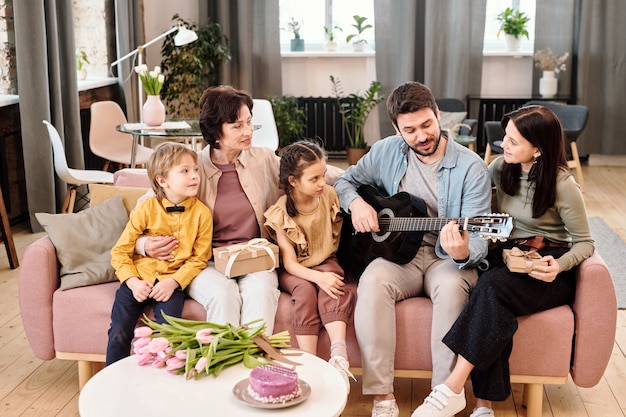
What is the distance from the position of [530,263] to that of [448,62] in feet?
17.3

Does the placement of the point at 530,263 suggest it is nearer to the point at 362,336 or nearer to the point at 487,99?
the point at 362,336

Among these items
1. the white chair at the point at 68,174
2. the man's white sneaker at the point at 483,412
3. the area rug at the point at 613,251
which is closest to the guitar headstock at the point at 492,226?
the man's white sneaker at the point at 483,412

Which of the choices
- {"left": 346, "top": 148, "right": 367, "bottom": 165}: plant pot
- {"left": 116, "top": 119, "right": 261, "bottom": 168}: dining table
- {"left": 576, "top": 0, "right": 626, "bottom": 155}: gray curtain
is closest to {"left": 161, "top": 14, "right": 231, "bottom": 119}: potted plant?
{"left": 346, "top": 148, "right": 367, "bottom": 165}: plant pot

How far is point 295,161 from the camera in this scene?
285 cm

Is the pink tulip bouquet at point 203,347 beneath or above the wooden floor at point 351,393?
above

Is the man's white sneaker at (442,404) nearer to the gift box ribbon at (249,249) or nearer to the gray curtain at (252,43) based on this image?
the gift box ribbon at (249,249)

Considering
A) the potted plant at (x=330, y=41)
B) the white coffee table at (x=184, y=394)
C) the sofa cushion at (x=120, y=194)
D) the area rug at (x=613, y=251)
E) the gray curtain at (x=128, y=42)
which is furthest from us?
the potted plant at (x=330, y=41)

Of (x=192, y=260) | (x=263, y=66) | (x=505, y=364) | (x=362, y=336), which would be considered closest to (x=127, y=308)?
(x=192, y=260)

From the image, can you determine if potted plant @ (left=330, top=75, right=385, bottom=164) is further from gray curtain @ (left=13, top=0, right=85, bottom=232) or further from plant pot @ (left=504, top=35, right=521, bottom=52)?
gray curtain @ (left=13, top=0, right=85, bottom=232)

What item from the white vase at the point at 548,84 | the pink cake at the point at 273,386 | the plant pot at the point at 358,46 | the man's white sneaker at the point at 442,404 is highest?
the plant pot at the point at 358,46

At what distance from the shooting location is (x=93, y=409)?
196 cm

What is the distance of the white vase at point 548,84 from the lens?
745cm

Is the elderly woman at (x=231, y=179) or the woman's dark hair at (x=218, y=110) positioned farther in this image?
the woman's dark hair at (x=218, y=110)

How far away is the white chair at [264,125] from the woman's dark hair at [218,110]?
2.86 meters
